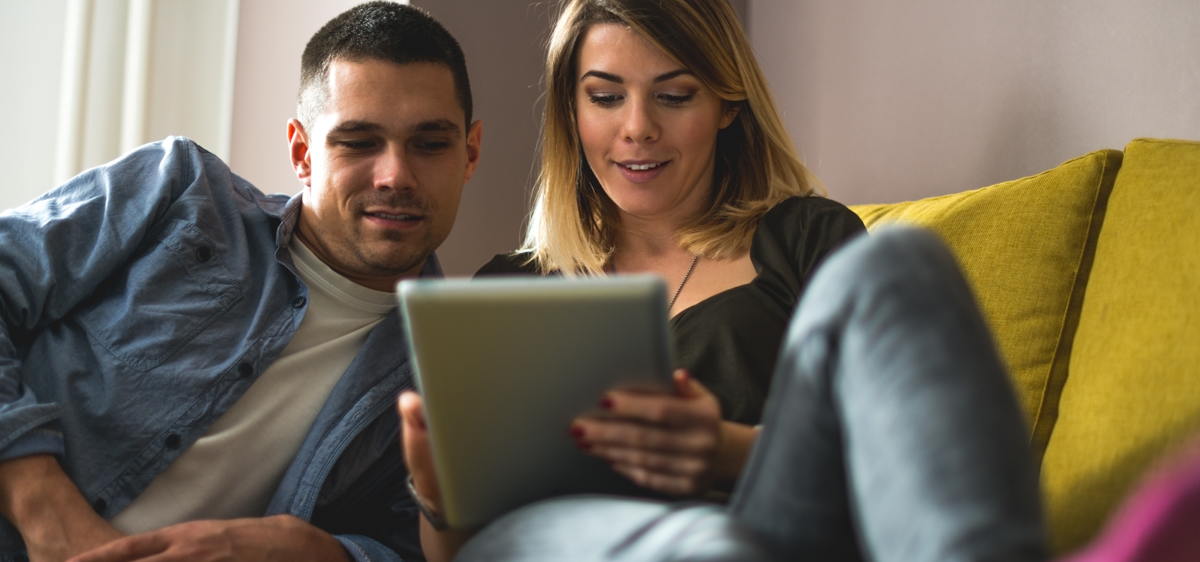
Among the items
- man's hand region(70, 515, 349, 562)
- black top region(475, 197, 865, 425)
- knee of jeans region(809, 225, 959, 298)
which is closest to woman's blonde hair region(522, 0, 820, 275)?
black top region(475, 197, 865, 425)

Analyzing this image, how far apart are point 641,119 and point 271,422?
73 centimetres

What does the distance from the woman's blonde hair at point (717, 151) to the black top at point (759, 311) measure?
12 cm

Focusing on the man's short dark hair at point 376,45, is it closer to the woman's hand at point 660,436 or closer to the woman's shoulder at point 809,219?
the woman's shoulder at point 809,219

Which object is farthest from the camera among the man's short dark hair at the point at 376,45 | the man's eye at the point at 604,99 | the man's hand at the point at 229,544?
the man's eye at the point at 604,99

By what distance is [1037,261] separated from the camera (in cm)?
118

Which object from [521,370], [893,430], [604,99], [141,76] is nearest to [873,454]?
[893,430]

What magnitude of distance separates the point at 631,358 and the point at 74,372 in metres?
0.88

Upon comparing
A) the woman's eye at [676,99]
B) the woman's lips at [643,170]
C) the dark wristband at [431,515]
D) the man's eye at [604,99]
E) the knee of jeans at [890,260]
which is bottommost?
the dark wristband at [431,515]

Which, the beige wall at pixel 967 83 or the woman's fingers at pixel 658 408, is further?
the beige wall at pixel 967 83

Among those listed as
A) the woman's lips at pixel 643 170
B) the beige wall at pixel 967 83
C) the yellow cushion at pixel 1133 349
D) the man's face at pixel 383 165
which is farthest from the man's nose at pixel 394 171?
the beige wall at pixel 967 83

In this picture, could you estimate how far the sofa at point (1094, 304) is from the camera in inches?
36.2

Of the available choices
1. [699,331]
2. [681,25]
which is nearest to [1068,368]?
[699,331]

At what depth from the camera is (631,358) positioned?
2.34 ft

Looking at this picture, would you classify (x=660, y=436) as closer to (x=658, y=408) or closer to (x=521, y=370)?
(x=658, y=408)
